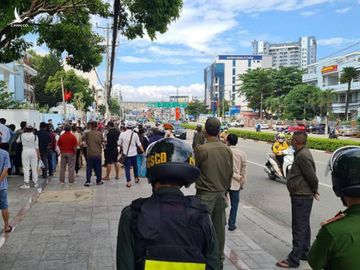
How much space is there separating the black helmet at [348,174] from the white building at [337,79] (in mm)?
67795

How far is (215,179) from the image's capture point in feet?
17.1

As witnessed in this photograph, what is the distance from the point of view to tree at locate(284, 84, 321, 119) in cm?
7069

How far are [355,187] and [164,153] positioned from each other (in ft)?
3.18

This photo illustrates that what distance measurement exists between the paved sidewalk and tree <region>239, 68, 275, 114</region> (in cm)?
8020

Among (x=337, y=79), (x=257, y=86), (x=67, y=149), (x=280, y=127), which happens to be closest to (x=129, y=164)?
(x=67, y=149)

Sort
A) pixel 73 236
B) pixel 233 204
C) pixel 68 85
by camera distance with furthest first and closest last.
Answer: pixel 68 85, pixel 233 204, pixel 73 236

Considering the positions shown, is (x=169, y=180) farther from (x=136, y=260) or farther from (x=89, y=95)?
(x=89, y=95)

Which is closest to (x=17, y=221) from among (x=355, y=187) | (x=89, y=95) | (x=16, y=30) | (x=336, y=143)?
(x=16, y=30)

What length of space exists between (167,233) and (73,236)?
Result: 17.3 ft

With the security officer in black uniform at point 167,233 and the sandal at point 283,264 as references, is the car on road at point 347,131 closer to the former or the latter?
the sandal at point 283,264

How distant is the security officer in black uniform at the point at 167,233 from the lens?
212cm

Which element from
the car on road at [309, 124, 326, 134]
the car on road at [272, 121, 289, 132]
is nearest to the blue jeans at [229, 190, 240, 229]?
the car on road at [272, 121, 289, 132]

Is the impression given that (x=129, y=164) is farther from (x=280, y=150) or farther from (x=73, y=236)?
(x=73, y=236)

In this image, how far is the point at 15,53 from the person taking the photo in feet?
41.9
